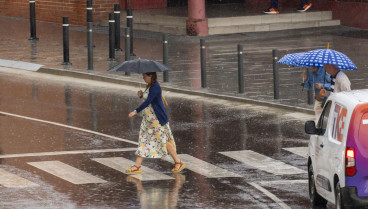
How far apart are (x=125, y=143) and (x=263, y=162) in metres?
2.61

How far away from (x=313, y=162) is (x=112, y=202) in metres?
2.51

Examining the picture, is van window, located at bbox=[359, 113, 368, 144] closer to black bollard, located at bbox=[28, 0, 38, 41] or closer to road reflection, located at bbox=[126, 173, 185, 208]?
road reflection, located at bbox=[126, 173, 185, 208]

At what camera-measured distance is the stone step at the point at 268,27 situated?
3156 cm

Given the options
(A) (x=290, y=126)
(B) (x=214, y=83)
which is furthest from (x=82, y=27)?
(A) (x=290, y=126)

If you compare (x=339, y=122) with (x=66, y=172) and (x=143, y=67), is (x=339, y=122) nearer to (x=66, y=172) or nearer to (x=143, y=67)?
(x=143, y=67)

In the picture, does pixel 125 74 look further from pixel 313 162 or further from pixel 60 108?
pixel 313 162

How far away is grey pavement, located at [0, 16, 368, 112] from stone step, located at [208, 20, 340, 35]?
1.34 ft

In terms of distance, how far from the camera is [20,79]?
2316 cm

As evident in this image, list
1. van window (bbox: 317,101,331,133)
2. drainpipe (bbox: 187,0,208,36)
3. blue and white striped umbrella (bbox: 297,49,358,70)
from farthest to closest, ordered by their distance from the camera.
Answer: drainpipe (bbox: 187,0,208,36) → blue and white striped umbrella (bbox: 297,49,358,70) → van window (bbox: 317,101,331,133)

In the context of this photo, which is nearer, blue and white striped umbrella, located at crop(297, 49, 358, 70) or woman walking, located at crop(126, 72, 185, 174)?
blue and white striped umbrella, located at crop(297, 49, 358, 70)

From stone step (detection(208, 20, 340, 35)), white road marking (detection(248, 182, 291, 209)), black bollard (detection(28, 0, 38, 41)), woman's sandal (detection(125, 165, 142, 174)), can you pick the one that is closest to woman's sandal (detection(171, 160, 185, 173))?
woman's sandal (detection(125, 165, 142, 174))

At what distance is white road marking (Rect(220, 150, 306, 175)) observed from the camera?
1393 cm

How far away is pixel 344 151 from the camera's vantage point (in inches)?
398

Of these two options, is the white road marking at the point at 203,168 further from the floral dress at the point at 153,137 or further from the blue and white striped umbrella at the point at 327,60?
the blue and white striped umbrella at the point at 327,60
